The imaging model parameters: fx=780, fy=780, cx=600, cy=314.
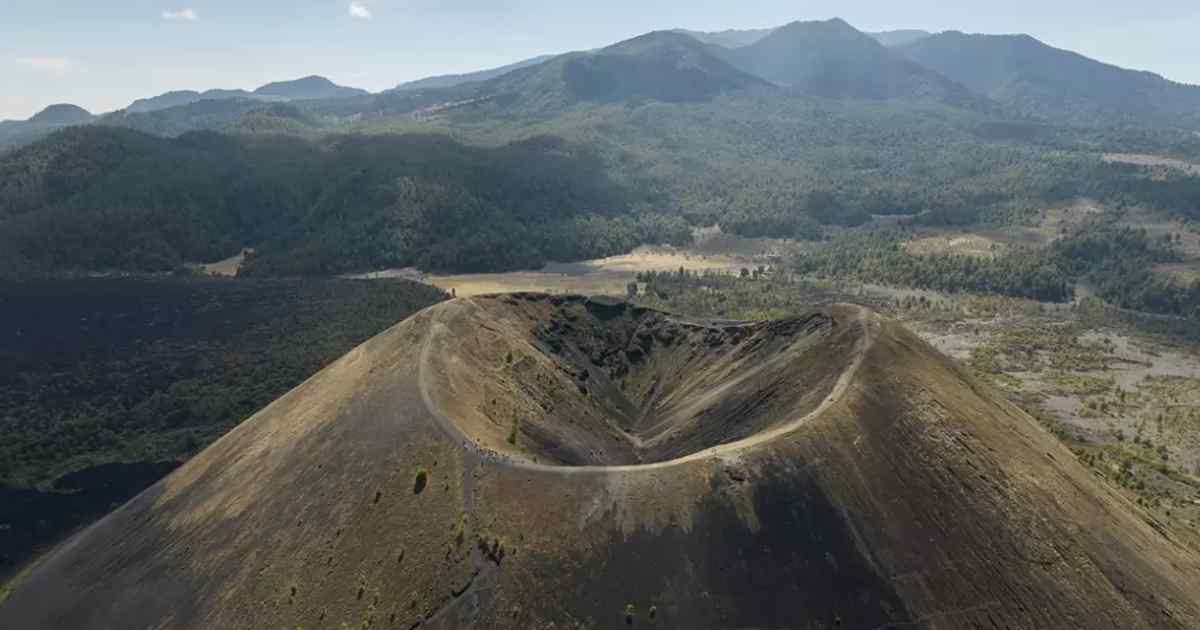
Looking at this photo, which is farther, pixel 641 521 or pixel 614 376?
pixel 614 376

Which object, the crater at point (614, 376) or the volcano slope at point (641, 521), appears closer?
the volcano slope at point (641, 521)

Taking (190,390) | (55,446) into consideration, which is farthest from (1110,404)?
(55,446)

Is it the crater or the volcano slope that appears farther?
the crater

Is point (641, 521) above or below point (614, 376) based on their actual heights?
above
